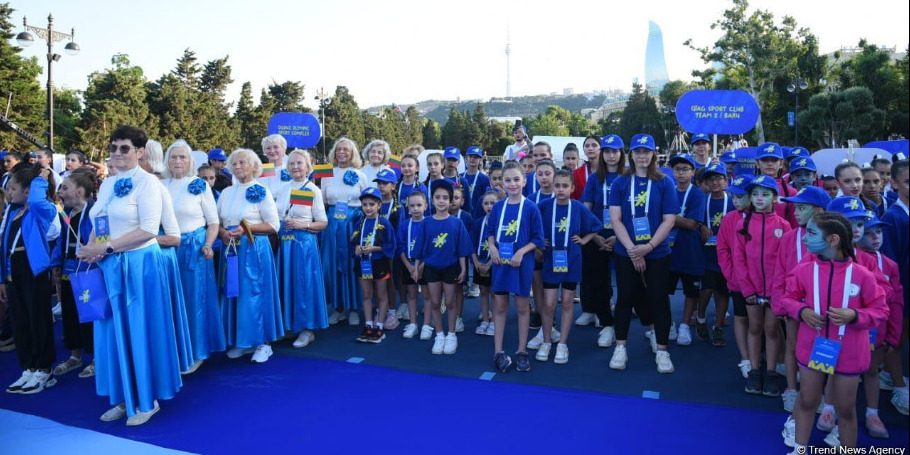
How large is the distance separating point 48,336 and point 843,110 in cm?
2553

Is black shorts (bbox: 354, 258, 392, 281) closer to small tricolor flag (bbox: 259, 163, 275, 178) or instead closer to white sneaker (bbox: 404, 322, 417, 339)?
white sneaker (bbox: 404, 322, 417, 339)

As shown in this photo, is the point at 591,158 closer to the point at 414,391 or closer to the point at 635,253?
the point at 635,253

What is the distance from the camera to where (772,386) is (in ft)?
13.4

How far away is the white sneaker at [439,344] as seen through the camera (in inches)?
203

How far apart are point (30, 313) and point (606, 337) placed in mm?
4660

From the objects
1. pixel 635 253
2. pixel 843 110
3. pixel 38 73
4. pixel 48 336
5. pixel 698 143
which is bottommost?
pixel 48 336

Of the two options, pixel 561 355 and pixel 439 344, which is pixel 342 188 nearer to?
pixel 439 344

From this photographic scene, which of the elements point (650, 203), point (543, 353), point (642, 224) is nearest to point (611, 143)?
point (650, 203)

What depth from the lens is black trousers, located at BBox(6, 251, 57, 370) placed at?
14.6 ft

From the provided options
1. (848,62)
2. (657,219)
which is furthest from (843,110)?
(657,219)

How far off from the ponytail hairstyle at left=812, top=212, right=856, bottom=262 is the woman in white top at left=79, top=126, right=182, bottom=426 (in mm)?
3836

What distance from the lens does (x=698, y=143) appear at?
6.45 m

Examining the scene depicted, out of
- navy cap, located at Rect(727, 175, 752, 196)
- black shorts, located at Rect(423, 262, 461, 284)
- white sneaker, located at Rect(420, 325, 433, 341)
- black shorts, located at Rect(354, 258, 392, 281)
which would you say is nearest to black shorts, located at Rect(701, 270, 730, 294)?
navy cap, located at Rect(727, 175, 752, 196)

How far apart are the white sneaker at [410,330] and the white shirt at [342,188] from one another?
1.37 metres
